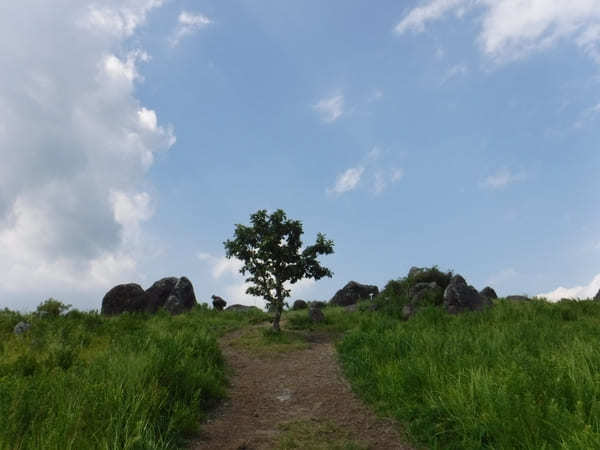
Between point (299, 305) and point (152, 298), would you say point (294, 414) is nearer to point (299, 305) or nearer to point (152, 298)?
point (152, 298)

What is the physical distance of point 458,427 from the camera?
5.67m

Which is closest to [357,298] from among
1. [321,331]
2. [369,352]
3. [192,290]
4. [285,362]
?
[192,290]

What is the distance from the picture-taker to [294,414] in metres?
7.79

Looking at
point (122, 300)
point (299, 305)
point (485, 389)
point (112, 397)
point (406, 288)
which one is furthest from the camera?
point (299, 305)

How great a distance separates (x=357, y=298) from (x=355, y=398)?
83.9 ft

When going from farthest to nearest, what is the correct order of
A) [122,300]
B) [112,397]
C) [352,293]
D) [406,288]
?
[352,293] → [122,300] → [406,288] → [112,397]

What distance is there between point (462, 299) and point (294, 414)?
14366 millimetres

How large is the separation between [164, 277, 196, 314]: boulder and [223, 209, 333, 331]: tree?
12.0m

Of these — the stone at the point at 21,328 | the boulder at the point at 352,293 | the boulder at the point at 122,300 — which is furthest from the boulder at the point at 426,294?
the boulder at the point at 122,300

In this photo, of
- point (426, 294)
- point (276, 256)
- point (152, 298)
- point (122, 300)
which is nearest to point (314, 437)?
point (276, 256)

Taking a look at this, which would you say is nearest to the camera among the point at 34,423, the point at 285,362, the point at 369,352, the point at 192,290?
the point at 34,423

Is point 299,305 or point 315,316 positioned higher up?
point 299,305

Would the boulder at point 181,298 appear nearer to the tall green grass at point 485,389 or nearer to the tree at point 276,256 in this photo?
the tree at point 276,256

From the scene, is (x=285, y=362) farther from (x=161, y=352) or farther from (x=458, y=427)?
(x=458, y=427)
